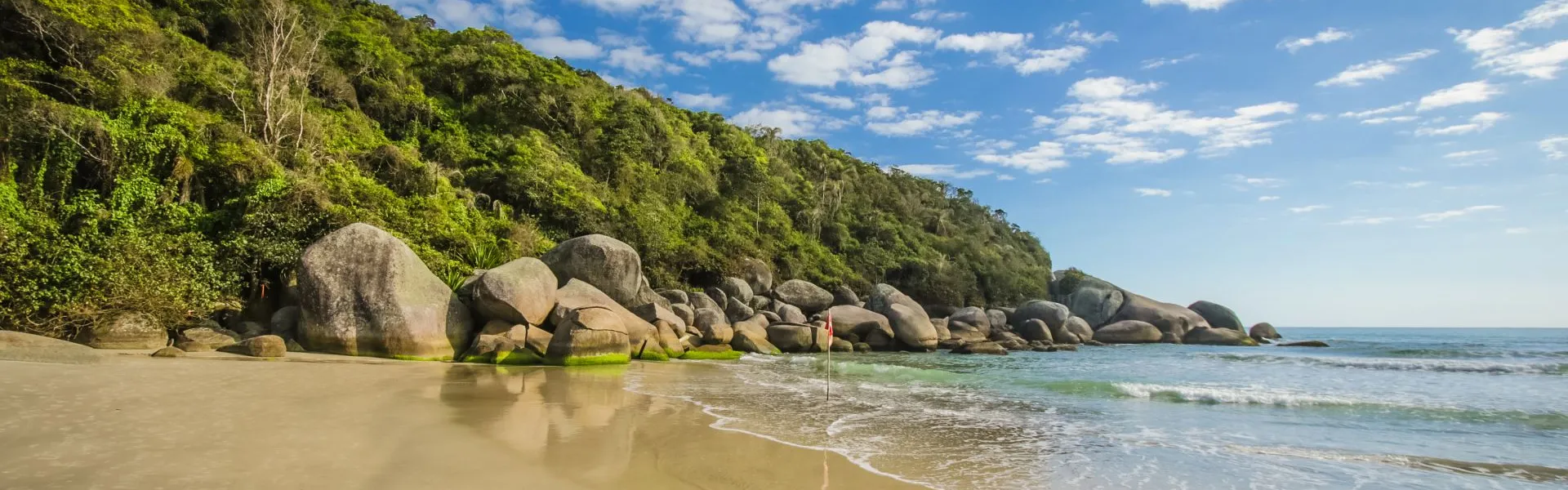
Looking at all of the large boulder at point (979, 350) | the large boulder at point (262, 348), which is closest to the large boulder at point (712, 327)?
the large boulder at point (979, 350)

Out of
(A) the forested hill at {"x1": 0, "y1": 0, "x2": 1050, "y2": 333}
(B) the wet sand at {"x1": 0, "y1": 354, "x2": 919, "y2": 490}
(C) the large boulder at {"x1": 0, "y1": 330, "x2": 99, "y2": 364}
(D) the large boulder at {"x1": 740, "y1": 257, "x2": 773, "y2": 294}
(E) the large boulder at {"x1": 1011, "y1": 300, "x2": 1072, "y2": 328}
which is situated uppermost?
(A) the forested hill at {"x1": 0, "y1": 0, "x2": 1050, "y2": 333}

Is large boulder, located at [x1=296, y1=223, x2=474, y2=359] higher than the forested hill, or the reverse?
the forested hill

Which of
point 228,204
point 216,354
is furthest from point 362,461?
point 228,204

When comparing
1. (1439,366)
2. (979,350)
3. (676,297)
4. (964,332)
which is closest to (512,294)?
(676,297)

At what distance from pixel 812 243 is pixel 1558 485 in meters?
33.2

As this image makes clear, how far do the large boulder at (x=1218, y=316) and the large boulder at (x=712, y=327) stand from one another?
2794 centimetres

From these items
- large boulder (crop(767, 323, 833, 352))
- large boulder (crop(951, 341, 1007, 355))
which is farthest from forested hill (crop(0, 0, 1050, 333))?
large boulder (crop(951, 341, 1007, 355))

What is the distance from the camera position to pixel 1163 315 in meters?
35.3

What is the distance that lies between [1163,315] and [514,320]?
32.5 metres

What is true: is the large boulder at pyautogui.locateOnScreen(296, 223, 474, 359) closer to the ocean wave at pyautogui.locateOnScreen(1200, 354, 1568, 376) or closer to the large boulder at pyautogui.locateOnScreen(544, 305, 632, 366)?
the large boulder at pyautogui.locateOnScreen(544, 305, 632, 366)

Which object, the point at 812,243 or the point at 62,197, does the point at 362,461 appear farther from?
the point at 812,243

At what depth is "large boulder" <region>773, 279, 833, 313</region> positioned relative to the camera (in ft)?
98.2

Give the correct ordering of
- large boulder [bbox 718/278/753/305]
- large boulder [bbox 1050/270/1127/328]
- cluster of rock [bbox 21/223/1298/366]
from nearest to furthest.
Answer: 1. cluster of rock [bbox 21/223/1298/366]
2. large boulder [bbox 718/278/753/305]
3. large boulder [bbox 1050/270/1127/328]

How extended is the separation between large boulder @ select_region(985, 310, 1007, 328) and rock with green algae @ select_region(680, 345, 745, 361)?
54.9 ft
